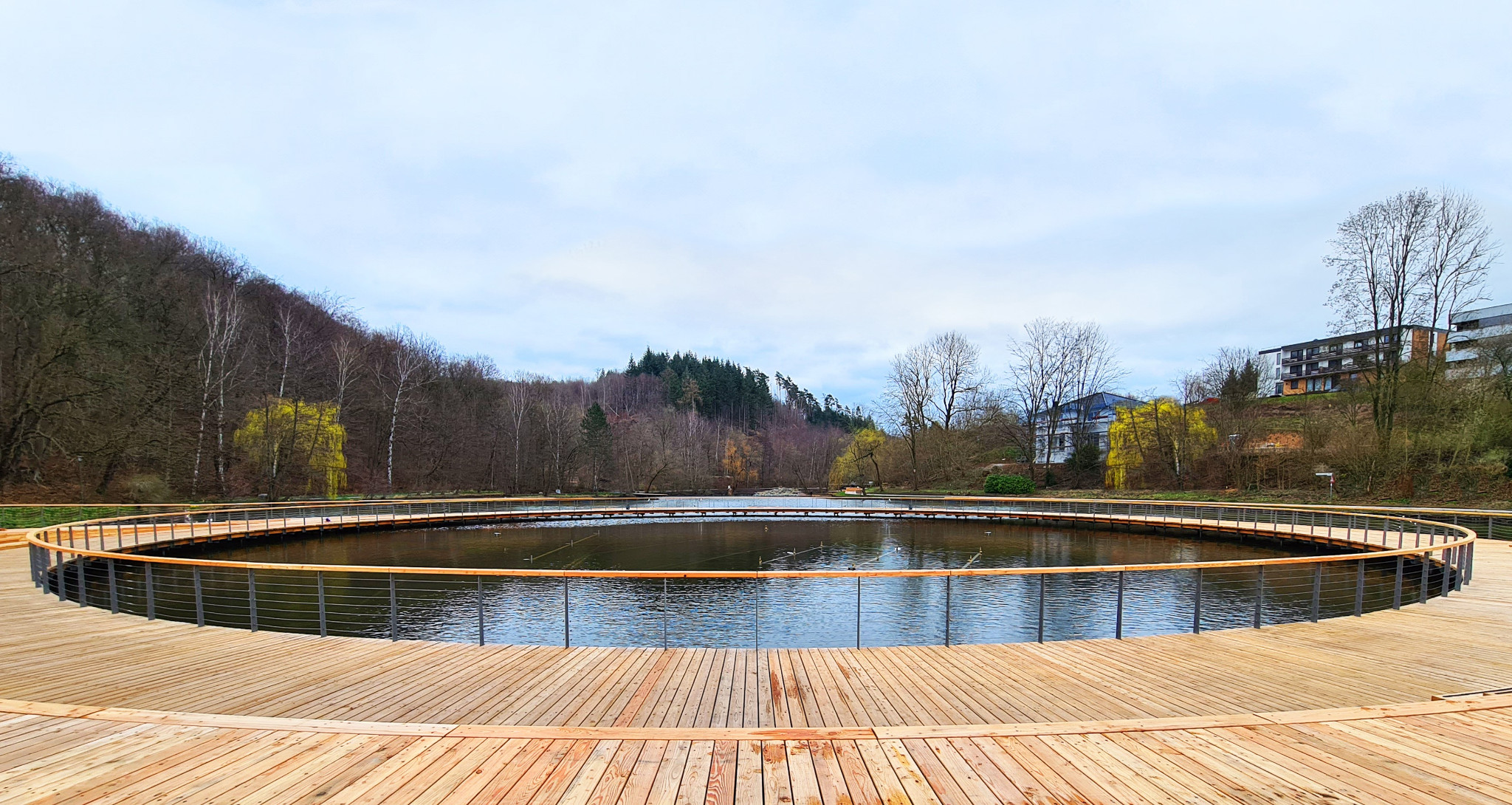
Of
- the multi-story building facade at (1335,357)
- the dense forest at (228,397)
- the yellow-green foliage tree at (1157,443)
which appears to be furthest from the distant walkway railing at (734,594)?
the yellow-green foliage tree at (1157,443)

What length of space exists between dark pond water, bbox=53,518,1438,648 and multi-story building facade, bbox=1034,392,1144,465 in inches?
802

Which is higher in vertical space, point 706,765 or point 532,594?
point 706,765

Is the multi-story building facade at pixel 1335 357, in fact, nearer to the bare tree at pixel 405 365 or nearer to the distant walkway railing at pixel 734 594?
the distant walkway railing at pixel 734 594

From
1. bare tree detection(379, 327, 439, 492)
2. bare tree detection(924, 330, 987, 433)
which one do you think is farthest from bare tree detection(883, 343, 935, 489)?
bare tree detection(379, 327, 439, 492)

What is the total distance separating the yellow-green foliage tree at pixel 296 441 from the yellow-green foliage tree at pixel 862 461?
33.8 meters

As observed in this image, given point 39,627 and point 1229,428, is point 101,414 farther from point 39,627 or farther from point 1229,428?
point 1229,428

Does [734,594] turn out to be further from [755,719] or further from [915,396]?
[915,396]

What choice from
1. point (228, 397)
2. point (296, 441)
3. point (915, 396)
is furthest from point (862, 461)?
point (228, 397)

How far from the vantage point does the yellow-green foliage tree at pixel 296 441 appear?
99.6 ft

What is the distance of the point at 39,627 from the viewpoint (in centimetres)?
726

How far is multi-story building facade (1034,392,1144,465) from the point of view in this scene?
4144cm

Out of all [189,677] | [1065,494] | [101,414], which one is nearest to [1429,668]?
[189,677]

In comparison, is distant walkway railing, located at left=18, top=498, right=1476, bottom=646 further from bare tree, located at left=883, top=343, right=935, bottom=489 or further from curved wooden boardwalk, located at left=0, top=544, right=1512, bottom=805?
bare tree, located at left=883, top=343, right=935, bottom=489

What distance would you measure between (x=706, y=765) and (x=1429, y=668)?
6.97m
